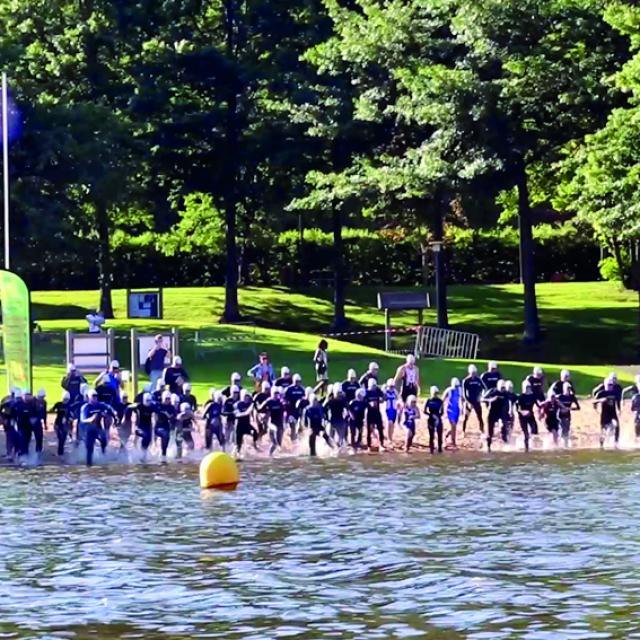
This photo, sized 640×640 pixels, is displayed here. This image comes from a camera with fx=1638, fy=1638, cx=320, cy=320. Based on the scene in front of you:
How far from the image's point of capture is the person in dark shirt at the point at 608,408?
38188 mm

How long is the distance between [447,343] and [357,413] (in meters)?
18.3

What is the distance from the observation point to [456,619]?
1856 centimetres

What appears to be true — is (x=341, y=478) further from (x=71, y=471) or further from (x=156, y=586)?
Answer: (x=156, y=586)

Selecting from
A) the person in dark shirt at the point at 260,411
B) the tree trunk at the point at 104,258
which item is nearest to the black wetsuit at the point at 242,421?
the person in dark shirt at the point at 260,411

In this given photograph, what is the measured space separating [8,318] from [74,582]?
781 inches

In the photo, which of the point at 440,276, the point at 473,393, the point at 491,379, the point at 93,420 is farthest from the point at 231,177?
the point at 93,420

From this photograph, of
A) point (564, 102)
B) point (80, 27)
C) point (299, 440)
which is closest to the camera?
point (299, 440)

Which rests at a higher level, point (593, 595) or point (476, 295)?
point (476, 295)

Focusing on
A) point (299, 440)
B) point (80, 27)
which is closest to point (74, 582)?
point (299, 440)

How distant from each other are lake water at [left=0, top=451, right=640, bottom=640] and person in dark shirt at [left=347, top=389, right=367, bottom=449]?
11.8 feet

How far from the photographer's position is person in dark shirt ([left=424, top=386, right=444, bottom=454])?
37.2m

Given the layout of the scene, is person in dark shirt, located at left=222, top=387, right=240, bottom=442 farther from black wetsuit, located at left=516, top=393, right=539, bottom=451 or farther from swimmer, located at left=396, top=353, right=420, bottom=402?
black wetsuit, located at left=516, top=393, right=539, bottom=451

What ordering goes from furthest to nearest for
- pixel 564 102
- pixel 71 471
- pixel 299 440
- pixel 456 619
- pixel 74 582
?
pixel 564 102, pixel 299 440, pixel 71 471, pixel 74 582, pixel 456 619

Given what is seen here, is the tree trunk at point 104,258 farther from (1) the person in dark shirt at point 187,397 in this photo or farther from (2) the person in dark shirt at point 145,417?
(2) the person in dark shirt at point 145,417
